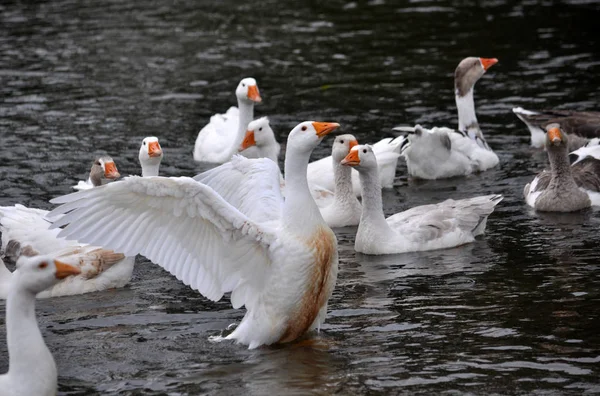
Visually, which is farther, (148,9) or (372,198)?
(148,9)

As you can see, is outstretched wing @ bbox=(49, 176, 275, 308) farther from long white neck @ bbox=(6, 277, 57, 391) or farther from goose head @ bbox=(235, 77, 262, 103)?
goose head @ bbox=(235, 77, 262, 103)

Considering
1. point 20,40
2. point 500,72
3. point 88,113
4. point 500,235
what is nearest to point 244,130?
point 88,113

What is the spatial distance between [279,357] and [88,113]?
30.6ft

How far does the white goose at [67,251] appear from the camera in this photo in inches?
412

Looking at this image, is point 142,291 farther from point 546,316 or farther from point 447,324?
point 546,316

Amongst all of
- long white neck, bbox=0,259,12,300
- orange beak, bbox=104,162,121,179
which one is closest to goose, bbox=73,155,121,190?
orange beak, bbox=104,162,121,179

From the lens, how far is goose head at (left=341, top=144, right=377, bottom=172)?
1130 cm

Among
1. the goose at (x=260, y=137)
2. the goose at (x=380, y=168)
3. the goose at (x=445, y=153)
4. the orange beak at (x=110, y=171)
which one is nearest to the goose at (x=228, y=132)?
the goose at (x=380, y=168)

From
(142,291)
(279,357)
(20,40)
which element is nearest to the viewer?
(279,357)

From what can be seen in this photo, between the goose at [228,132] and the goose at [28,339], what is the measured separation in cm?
763

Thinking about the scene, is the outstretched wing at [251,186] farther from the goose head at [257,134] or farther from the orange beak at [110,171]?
the goose head at [257,134]

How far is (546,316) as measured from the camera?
916 cm

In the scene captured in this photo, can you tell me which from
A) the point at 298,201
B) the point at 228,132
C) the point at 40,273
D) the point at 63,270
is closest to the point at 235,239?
the point at 298,201

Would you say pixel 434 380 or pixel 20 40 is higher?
pixel 20 40
